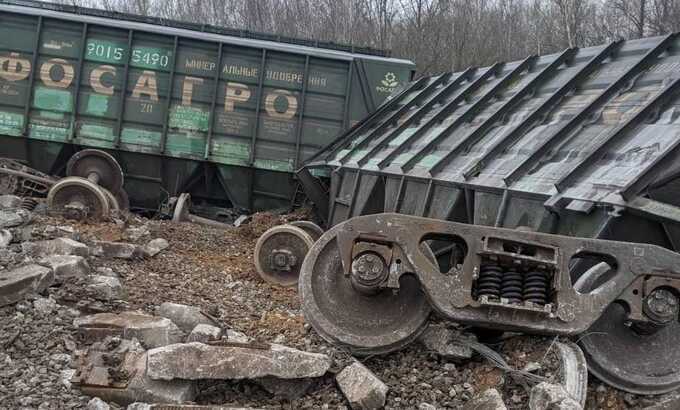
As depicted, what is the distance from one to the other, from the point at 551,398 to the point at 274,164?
8.08 m

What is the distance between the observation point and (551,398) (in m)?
3.04

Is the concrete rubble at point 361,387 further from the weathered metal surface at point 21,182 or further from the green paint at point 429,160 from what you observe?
the weathered metal surface at point 21,182

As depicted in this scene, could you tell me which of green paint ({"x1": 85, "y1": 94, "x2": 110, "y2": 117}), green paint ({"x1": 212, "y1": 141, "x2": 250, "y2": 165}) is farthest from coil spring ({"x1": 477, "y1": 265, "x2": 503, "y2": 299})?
green paint ({"x1": 85, "y1": 94, "x2": 110, "y2": 117})

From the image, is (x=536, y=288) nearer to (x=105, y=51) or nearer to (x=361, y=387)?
(x=361, y=387)

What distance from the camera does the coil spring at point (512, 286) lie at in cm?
359

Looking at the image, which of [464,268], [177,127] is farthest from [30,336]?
[177,127]

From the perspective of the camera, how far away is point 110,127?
10508 millimetres

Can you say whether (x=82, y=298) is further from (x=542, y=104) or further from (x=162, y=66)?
(x=162, y=66)

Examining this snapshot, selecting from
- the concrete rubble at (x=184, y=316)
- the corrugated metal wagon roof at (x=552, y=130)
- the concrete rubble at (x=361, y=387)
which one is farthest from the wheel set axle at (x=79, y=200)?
the concrete rubble at (x=361, y=387)

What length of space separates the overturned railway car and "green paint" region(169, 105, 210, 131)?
0.02m

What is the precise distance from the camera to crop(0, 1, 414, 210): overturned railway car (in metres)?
10.4

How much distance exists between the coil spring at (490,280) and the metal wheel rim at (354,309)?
352 mm

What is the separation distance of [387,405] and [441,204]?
239cm

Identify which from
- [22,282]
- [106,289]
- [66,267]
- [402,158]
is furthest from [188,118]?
[22,282]
